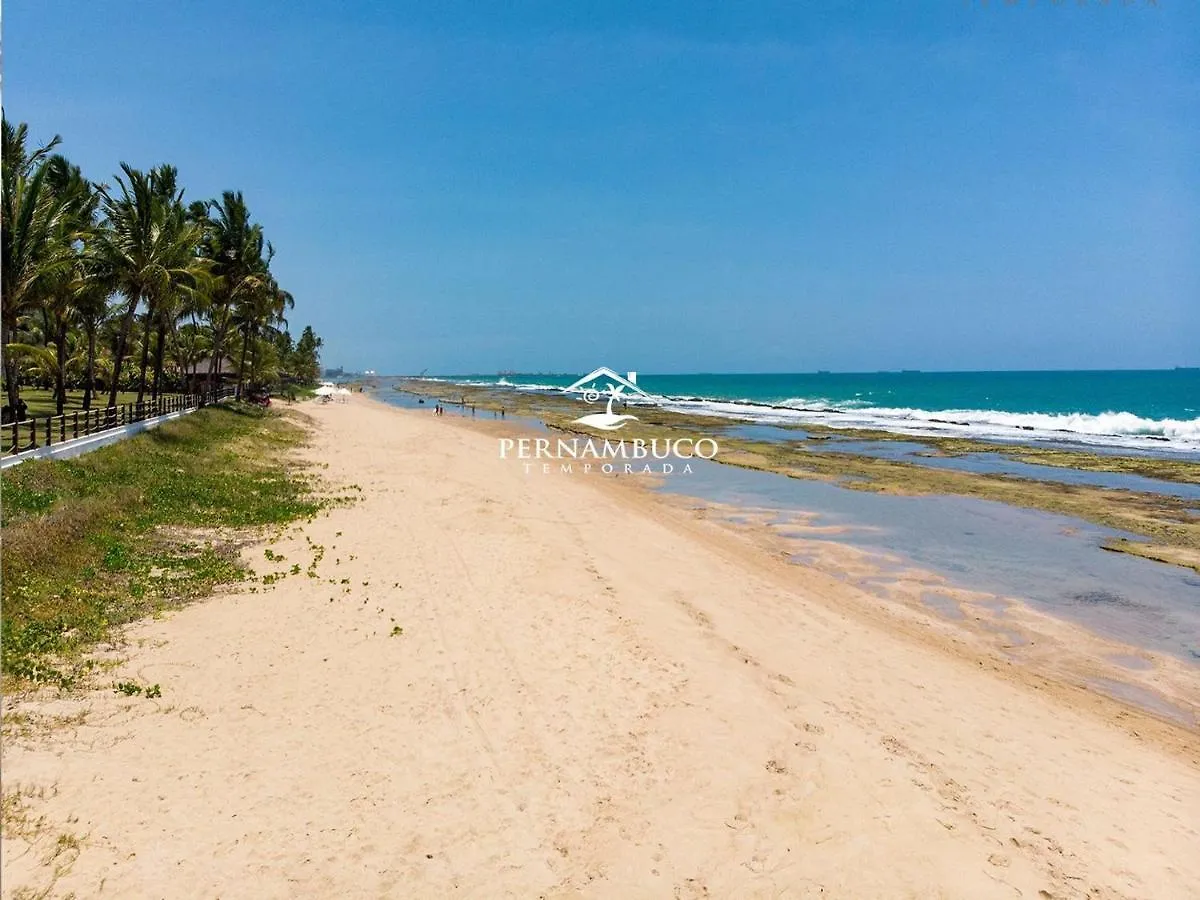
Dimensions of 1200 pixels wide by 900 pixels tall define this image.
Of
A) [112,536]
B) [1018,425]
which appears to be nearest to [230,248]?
[112,536]

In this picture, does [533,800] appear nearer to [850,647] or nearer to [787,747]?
[787,747]

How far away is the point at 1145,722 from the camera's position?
8.59 m

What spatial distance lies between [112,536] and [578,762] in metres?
10.4

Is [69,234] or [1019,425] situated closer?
[69,234]

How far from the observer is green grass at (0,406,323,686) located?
827cm

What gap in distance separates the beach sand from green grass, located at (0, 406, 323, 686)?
767 mm

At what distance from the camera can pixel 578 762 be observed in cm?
683

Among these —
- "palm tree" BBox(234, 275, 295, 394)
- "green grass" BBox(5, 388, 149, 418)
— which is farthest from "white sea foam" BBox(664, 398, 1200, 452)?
"green grass" BBox(5, 388, 149, 418)

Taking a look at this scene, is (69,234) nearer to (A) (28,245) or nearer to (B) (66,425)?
(A) (28,245)

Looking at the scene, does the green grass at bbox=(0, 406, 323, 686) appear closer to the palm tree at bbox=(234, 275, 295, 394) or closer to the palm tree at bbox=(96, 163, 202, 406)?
the palm tree at bbox=(96, 163, 202, 406)

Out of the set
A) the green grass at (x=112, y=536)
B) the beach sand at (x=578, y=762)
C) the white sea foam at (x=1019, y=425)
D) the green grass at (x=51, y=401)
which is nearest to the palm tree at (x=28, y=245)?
the green grass at (x=112, y=536)

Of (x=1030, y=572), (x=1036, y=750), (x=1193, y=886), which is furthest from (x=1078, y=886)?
(x=1030, y=572)

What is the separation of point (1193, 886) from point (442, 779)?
691 cm

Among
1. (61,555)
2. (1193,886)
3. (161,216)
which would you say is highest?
(161,216)
